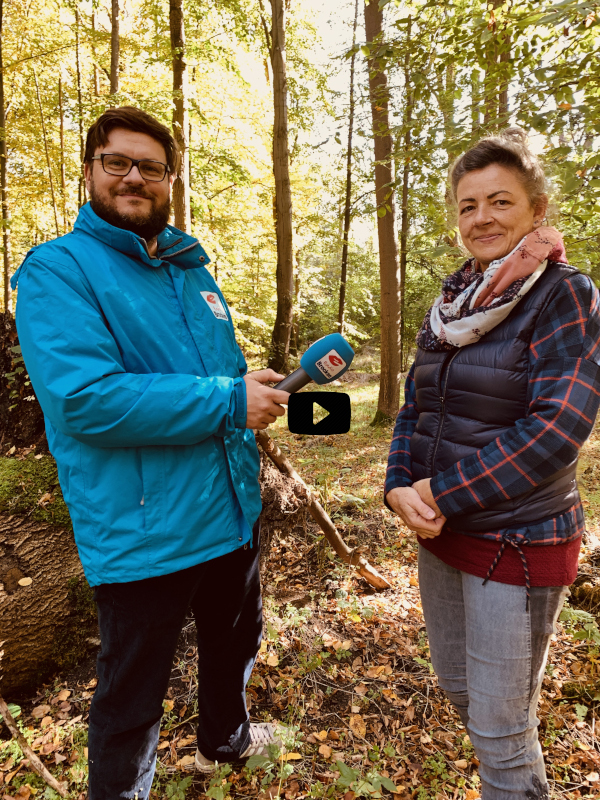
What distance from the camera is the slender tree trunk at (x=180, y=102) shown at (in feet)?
22.0

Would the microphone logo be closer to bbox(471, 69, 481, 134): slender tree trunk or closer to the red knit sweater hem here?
the red knit sweater hem

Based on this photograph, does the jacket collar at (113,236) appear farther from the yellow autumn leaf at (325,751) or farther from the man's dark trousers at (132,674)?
the yellow autumn leaf at (325,751)

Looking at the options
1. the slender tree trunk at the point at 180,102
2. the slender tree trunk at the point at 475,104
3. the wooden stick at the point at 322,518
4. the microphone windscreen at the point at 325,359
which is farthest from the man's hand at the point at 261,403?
the slender tree trunk at the point at 180,102

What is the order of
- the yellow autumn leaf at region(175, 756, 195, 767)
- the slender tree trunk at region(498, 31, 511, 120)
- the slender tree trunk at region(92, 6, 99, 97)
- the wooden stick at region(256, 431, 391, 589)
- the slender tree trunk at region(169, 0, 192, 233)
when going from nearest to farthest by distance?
the yellow autumn leaf at region(175, 756, 195, 767) → the slender tree trunk at region(498, 31, 511, 120) → the wooden stick at region(256, 431, 391, 589) → the slender tree trunk at region(169, 0, 192, 233) → the slender tree trunk at region(92, 6, 99, 97)

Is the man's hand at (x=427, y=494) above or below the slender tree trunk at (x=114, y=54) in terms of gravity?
below

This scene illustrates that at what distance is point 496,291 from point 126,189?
4.99 ft

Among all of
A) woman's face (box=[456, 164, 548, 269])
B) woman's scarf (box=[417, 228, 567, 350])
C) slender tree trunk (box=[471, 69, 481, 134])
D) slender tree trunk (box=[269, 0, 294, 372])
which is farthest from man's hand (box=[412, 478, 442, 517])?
slender tree trunk (box=[269, 0, 294, 372])

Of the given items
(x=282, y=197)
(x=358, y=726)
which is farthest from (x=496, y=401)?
(x=282, y=197)

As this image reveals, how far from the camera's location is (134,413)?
157 cm

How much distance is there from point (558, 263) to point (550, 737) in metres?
2.43

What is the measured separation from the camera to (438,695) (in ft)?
A: 9.32

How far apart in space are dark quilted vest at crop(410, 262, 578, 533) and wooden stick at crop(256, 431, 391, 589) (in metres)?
1.83

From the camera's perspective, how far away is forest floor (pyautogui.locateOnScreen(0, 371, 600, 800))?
7.57ft

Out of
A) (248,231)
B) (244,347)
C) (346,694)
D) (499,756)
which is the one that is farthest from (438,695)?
(248,231)
